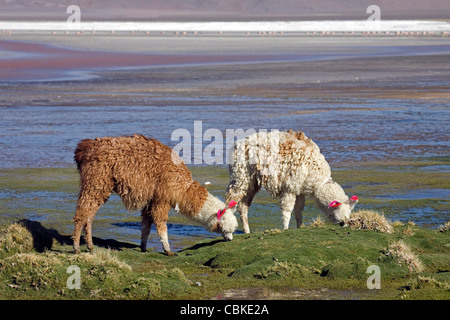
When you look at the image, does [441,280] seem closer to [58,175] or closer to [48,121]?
[58,175]

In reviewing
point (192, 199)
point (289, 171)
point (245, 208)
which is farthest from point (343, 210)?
point (192, 199)

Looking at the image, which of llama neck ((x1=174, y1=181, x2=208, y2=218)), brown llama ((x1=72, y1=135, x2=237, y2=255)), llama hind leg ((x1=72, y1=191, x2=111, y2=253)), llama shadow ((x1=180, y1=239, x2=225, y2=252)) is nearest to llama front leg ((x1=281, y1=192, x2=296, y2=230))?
brown llama ((x1=72, y1=135, x2=237, y2=255))

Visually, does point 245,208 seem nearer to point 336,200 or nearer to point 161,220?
point 336,200

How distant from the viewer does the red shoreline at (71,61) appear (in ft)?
145

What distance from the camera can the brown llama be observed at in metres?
11.4

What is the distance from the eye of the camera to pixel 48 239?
1169 cm

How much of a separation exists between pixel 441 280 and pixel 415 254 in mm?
1406

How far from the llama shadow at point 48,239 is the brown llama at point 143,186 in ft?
1.53

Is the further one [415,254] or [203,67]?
[203,67]

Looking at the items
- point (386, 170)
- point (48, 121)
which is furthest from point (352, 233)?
point (48, 121)

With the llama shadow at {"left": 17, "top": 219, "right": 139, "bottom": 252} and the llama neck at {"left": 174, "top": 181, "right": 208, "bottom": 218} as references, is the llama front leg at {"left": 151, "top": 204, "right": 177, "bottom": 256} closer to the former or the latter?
the llama neck at {"left": 174, "top": 181, "right": 208, "bottom": 218}

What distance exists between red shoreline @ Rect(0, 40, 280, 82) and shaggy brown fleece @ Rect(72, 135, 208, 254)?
30.5 meters

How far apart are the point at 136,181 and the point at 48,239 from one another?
1.64m

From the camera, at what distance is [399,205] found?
48.4 ft
